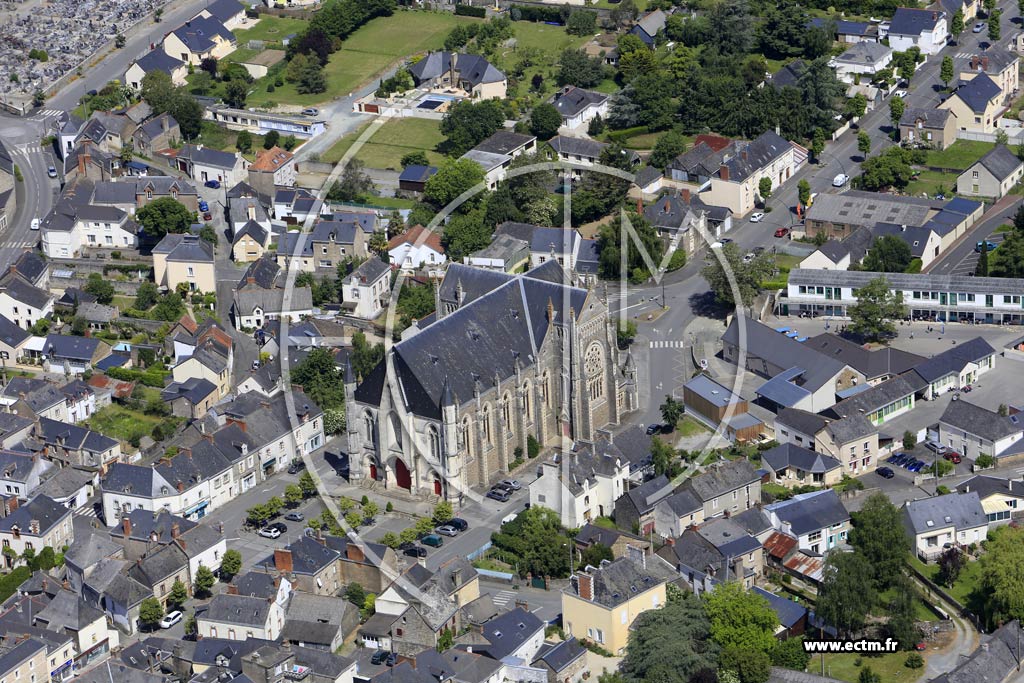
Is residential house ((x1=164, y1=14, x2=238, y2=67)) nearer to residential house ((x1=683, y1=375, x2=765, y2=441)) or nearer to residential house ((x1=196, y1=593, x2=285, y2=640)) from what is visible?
residential house ((x1=683, y1=375, x2=765, y2=441))

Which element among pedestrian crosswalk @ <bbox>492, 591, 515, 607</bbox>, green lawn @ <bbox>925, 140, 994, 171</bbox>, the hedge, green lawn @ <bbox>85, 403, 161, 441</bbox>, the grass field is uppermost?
the hedge

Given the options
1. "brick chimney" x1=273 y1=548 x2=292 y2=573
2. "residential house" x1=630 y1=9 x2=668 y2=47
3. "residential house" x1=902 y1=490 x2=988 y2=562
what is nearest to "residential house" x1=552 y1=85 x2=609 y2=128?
"residential house" x1=630 y1=9 x2=668 y2=47

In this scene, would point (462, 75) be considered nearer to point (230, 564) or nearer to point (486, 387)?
point (486, 387)

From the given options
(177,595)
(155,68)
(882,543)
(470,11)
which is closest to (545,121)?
(470,11)

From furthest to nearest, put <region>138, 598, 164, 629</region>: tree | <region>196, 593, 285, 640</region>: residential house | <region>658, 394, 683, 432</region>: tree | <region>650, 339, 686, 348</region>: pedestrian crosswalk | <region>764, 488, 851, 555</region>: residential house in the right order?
<region>650, 339, 686, 348</region>: pedestrian crosswalk, <region>658, 394, 683, 432</region>: tree, <region>764, 488, 851, 555</region>: residential house, <region>138, 598, 164, 629</region>: tree, <region>196, 593, 285, 640</region>: residential house

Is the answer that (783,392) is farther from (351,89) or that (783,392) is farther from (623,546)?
(351,89)

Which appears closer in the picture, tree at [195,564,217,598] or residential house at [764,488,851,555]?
tree at [195,564,217,598]

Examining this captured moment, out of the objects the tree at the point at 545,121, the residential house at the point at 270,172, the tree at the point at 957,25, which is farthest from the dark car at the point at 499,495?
the tree at the point at 957,25
